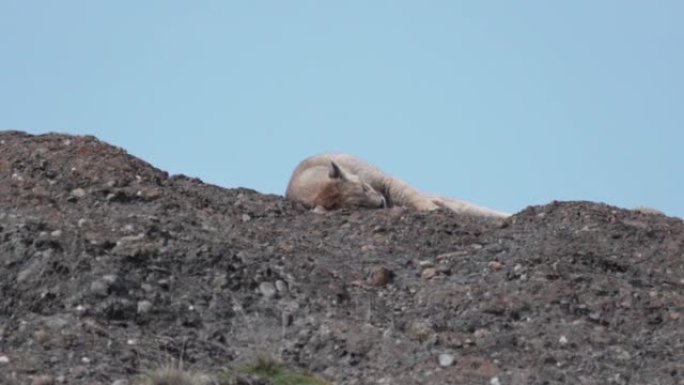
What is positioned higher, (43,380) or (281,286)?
(281,286)

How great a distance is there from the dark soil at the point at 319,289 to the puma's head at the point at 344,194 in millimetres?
2807

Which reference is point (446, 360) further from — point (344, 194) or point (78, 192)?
point (344, 194)

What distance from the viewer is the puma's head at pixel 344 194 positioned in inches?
668

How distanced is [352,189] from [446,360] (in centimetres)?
706

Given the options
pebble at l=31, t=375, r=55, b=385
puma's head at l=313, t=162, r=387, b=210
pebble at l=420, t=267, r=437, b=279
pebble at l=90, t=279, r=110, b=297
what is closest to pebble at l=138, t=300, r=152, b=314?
pebble at l=90, t=279, r=110, b=297

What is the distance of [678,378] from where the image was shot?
10336mm

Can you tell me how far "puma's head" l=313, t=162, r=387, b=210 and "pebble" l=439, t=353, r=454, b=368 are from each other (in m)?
6.39

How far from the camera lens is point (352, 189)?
56.6ft

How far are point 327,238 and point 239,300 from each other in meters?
2.42

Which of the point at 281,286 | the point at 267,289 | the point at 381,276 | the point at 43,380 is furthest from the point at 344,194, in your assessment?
the point at 43,380

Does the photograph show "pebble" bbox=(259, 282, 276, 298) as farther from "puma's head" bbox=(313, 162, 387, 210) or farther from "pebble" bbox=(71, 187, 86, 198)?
"puma's head" bbox=(313, 162, 387, 210)

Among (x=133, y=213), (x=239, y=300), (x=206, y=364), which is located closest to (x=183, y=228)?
(x=133, y=213)

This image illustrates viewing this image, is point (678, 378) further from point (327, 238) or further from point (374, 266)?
point (327, 238)

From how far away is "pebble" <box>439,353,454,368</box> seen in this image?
10248 mm
